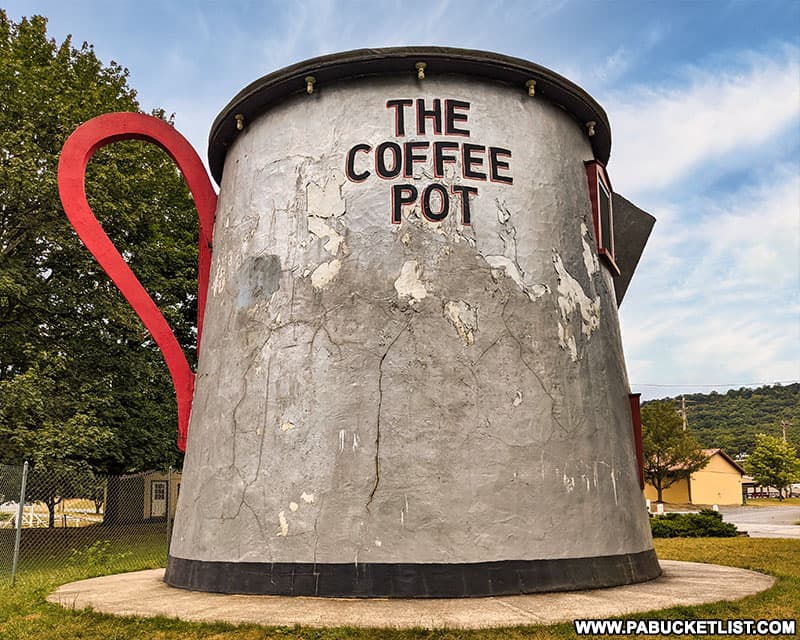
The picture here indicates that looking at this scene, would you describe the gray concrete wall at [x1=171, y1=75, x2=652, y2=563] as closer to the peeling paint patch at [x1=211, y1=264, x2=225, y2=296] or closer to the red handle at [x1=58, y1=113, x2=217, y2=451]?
the peeling paint patch at [x1=211, y1=264, x2=225, y2=296]

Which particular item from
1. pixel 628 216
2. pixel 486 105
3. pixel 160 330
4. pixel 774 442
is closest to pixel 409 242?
pixel 486 105

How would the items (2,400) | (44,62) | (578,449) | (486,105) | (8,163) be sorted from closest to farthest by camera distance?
1. (578,449)
2. (486,105)
3. (2,400)
4. (8,163)
5. (44,62)

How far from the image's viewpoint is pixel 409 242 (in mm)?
7406

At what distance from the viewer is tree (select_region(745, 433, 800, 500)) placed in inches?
2288

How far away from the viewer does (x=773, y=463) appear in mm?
58594

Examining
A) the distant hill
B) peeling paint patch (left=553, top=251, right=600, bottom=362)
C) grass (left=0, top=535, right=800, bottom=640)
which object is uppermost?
the distant hill

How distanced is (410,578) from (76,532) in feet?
40.6

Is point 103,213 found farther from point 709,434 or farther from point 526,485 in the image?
point 709,434

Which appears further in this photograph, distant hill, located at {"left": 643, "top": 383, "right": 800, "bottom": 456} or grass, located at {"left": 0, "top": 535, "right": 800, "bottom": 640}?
distant hill, located at {"left": 643, "top": 383, "right": 800, "bottom": 456}

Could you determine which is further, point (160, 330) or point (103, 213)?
point (103, 213)

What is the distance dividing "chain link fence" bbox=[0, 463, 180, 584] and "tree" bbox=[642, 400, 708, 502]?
31.1 meters

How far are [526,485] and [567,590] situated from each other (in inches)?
40.5

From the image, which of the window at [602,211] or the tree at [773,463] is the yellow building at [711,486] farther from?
the window at [602,211]

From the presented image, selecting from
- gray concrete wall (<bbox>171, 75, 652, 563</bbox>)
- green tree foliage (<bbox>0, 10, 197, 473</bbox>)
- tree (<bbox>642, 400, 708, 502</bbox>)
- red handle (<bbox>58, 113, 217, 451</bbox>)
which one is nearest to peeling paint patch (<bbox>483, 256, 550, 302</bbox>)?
gray concrete wall (<bbox>171, 75, 652, 563</bbox>)
